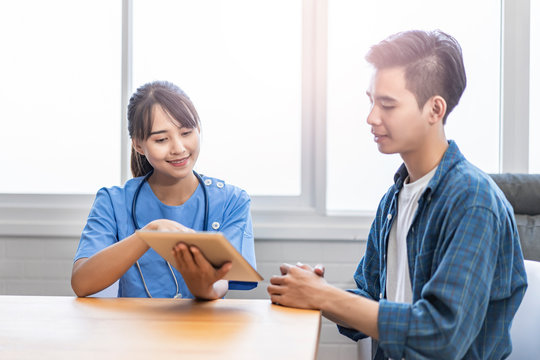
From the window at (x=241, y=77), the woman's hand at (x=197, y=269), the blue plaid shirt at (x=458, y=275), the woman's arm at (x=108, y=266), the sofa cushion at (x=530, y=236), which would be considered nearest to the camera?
the blue plaid shirt at (x=458, y=275)

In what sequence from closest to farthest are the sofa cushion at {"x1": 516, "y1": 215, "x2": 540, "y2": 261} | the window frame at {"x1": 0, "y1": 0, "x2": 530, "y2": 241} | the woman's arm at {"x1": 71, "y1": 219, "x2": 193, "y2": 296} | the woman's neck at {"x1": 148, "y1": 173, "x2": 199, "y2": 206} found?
the woman's arm at {"x1": 71, "y1": 219, "x2": 193, "y2": 296}
the woman's neck at {"x1": 148, "y1": 173, "x2": 199, "y2": 206}
the sofa cushion at {"x1": 516, "y1": 215, "x2": 540, "y2": 261}
the window frame at {"x1": 0, "y1": 0, "x2": 530, "y2": 241}

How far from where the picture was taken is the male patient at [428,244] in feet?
3.39

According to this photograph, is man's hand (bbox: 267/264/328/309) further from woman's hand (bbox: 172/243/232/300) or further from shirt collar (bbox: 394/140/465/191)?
shirt collar (bbox: 394/140/465/191)

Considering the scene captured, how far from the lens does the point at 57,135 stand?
2424 mm

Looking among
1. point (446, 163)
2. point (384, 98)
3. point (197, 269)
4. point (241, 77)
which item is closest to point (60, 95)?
point (241, 77)

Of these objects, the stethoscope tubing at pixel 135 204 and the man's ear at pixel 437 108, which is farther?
the stethoscope tubing at pixel 135 204

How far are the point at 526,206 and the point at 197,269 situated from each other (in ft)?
3.90

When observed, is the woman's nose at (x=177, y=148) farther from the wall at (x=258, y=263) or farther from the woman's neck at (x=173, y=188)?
the wall at (x=258, y=263)

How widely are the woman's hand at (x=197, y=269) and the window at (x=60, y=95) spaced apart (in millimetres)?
1282

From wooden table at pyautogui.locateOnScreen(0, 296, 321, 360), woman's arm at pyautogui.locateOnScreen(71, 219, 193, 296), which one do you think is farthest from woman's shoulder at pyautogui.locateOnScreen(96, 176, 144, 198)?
wooden table at pyautogui.locateOnScreen(0, 296, 321, 360)

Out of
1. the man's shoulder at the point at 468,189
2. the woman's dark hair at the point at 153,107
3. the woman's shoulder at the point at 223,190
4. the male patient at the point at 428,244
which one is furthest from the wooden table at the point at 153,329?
the woman's dark hair at the point at 153,107

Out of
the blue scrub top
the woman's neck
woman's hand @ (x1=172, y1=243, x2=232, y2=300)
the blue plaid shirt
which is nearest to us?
the blue plaid shirt

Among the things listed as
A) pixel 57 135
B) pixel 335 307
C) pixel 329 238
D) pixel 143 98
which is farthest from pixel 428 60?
pixel 57 135

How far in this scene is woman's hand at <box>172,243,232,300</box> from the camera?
1.15 meters
